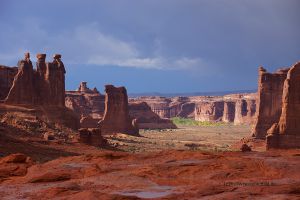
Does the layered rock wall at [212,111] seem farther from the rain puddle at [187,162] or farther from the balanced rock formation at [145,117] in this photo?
the rain puddle at [187,162]

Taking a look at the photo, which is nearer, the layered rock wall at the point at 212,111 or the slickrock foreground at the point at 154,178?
the slickrock foreground at the point at 154,178

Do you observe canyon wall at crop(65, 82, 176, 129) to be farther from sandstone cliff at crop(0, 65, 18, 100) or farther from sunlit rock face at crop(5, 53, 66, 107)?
sunlit rock face at crop(5, 53, 66, 107)

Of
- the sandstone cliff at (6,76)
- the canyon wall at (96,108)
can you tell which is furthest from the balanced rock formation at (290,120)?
the canyon wall at (96,108)

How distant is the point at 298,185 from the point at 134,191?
13.3 feet

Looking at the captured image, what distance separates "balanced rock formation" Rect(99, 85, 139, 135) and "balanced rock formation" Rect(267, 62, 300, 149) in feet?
99.8

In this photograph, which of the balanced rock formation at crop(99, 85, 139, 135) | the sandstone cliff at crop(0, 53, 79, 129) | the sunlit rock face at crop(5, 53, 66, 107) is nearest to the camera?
the sandstone cliff at crop(0, 53, 79, 129)

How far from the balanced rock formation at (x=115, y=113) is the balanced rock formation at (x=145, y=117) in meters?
28.9

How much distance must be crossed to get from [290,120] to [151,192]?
3248 cm

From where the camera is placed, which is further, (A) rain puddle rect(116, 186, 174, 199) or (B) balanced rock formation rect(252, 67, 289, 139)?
(B) balanced rock formation rect(252, 67, 289, 139)

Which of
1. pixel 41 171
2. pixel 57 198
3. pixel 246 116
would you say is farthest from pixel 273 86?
pixel 246 116

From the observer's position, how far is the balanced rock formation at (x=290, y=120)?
42.6 m

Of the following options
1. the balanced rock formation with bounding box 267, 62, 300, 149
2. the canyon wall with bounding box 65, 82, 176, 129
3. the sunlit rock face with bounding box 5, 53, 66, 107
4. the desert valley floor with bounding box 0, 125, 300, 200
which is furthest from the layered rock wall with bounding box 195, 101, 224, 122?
the desert valley floor with bounding box 0, 125, 300, 200

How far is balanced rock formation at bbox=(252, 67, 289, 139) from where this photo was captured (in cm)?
5497

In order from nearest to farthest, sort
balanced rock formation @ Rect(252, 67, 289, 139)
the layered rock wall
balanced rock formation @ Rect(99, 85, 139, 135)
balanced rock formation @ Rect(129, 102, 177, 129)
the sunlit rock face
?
1. the sunlit rock face
2. balanced rock formation @ Rect(252, 67, 289, 139)
3. balanced rock formation @ Rect(99, 85, 139, 135)
4. balanced rock formation @ Rect(129, 102, 177, 129)
5. the layered rock wall
